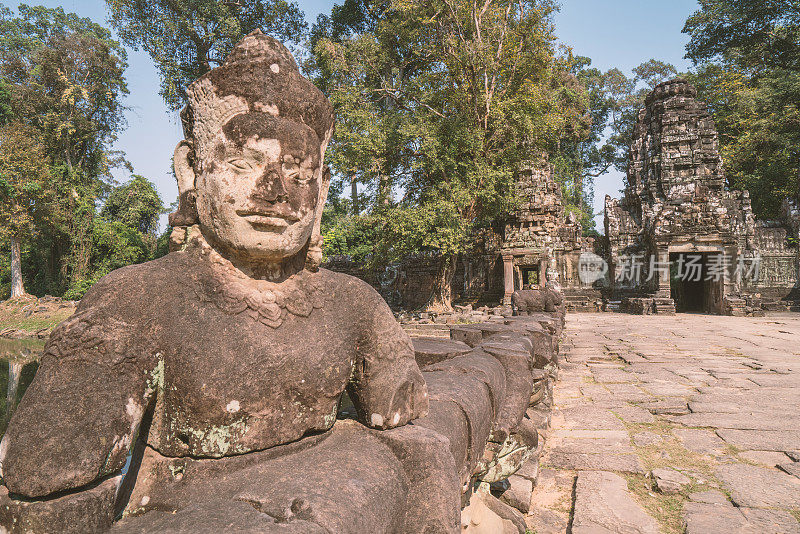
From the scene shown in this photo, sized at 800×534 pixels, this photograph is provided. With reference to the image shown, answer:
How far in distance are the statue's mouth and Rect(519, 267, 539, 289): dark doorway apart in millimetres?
17973

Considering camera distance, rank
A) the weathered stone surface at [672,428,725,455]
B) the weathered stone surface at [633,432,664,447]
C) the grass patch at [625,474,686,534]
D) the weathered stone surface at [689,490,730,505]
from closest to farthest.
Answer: the grass patch at [625,474,686,534]
the weathered stone surface at [689,490,730,505]
the weathered stone surface at [672,428,725,455]
the weathered stone surface at [633,432,664,447]

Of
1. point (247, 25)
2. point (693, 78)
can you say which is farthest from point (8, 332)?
point (693, 78)

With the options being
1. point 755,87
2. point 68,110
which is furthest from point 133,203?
point 755,87

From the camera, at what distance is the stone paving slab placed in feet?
8.88

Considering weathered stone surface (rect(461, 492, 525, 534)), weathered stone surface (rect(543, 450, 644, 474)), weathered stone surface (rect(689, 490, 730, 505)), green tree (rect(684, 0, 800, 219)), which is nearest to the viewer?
weathered stone surface (rect(461, 492, 525, 534))

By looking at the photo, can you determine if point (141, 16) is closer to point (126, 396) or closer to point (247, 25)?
point (247, 25)

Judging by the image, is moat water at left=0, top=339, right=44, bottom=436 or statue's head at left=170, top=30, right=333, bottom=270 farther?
moat water at left=0, top=339, right=44, bottom=436

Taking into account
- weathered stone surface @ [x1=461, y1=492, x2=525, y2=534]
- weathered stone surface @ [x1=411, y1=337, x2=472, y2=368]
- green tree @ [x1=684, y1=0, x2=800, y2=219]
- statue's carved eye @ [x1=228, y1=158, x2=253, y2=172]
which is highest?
green tree @ [x1=684, y1=0, x2=800, y2=219]

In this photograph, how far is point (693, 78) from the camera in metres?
27.9

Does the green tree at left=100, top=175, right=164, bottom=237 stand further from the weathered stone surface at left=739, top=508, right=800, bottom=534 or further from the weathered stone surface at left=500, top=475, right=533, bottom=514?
the weathered stone surface at left=739, top=508, right=800, bottom=534

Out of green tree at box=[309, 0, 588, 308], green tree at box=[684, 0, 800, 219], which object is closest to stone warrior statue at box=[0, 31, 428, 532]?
green tree at box=[309, 0, 588, 308]

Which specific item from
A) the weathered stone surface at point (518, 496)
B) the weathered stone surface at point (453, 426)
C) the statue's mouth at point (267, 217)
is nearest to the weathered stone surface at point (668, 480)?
the weathered stone surface at point (518, 496)

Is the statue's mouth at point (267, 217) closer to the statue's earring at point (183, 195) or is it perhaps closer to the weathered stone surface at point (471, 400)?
the statue's earring at point (183, 195)

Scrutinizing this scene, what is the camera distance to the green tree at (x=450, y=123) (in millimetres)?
14594
